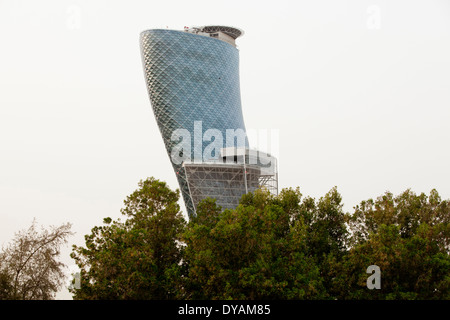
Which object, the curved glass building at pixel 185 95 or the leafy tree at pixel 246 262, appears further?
the curved glass building at pixel 185 95

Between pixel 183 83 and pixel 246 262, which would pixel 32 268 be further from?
pixel 183 83

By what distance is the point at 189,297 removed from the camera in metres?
38.4

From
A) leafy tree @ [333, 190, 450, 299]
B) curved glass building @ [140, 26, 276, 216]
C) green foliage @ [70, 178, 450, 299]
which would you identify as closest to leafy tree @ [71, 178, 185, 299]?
green foliage @ [70, 178, 450, 299]

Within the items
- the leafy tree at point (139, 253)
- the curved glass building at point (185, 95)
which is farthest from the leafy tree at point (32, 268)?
the curved glass building at point (185, 95)

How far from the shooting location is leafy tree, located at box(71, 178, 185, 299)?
3612cm

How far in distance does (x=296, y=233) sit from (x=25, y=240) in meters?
18.6

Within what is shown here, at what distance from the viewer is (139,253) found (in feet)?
121

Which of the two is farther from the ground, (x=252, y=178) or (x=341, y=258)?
(x=252, y=178)

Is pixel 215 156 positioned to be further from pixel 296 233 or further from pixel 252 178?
pixel 296 233

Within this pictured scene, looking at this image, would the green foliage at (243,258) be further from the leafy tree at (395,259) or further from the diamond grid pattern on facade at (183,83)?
the diamond grid pattern on facade at (183,83)

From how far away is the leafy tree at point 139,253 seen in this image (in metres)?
36.1

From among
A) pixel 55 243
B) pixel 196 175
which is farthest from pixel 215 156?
pixel 55 243

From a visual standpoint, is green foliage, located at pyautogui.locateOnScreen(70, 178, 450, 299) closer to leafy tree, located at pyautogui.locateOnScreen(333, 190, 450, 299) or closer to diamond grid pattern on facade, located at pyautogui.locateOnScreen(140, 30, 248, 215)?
leafy tree, located at pyautogui.locateOnScreen(333, 190, 450, 299)

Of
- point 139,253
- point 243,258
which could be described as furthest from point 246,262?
point 139,253
